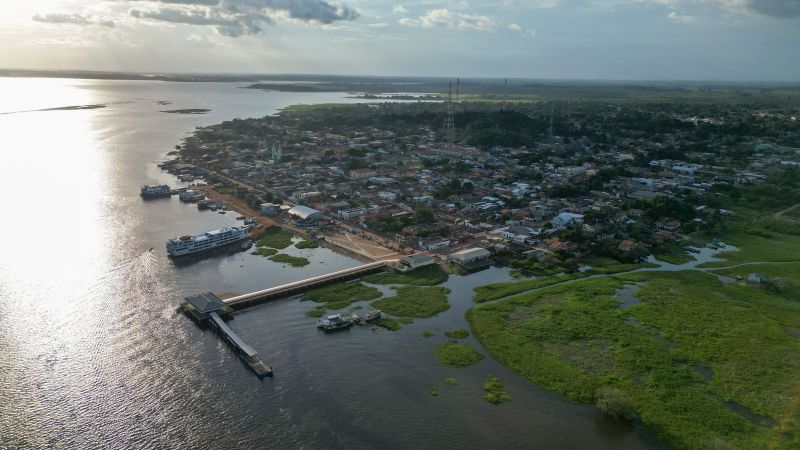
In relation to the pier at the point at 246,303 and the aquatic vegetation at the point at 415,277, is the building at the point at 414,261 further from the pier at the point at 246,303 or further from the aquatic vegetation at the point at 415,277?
the pier at the point at 246,303

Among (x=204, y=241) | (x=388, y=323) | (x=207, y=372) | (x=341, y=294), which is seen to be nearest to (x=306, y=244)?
(x=204, y=241)

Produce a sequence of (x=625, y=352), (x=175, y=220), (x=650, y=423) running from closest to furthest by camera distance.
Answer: (x=650, y=423)
(x=625, y=352)
(x=175, y=220)

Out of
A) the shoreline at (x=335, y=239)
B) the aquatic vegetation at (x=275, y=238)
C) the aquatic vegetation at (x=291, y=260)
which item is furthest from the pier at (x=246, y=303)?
the aquatic vegetation at (x=275, y=238)

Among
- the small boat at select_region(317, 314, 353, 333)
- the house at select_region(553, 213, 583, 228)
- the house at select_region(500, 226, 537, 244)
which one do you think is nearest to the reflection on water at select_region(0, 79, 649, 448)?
the small boat at select_region(317, 314, 353, 333)

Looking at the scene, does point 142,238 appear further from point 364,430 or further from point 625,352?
point 625,352

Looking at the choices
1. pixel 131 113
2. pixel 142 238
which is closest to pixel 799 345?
pixel 142 238

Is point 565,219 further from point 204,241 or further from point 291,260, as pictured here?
point 204,241
